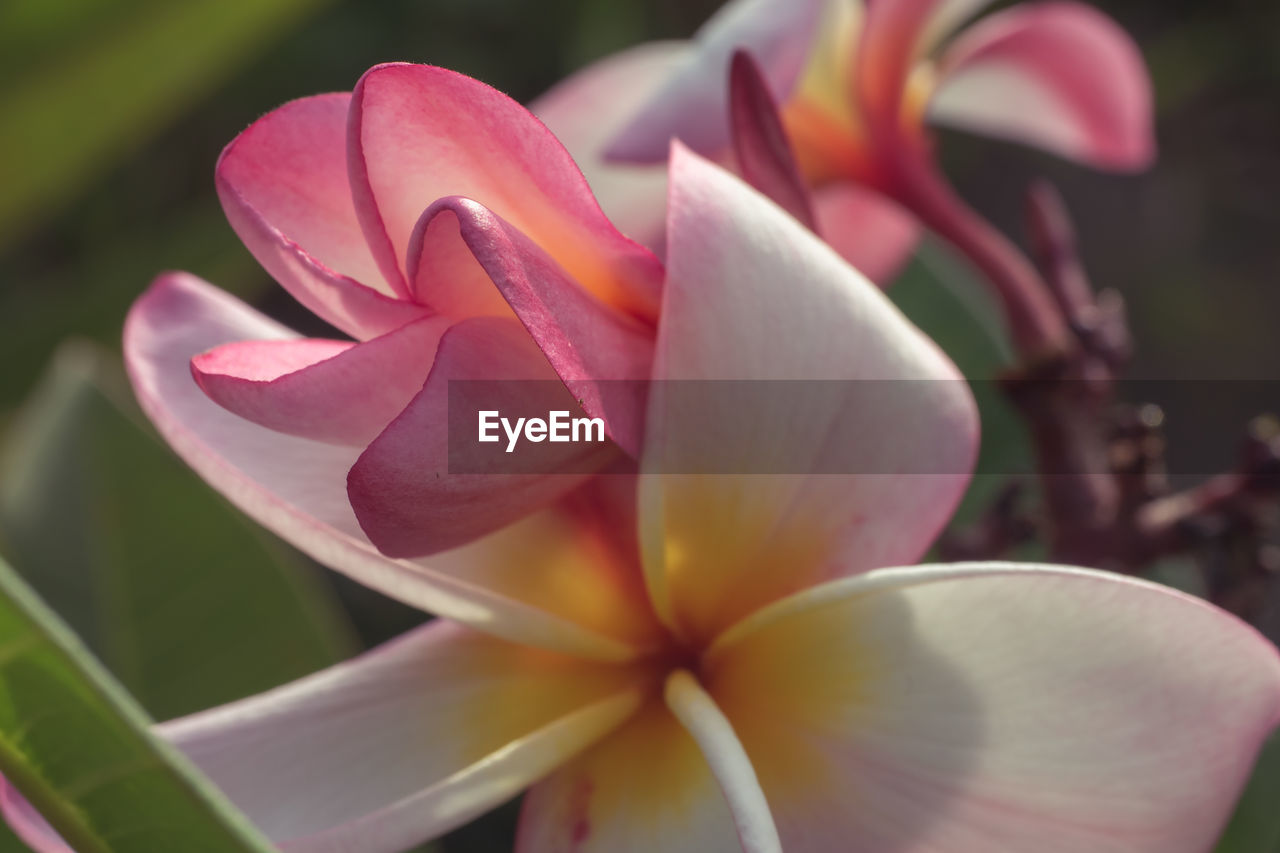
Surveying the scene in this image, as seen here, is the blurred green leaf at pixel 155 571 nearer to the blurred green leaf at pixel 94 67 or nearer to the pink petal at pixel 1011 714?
the blurred green leaf at pixel 94 67

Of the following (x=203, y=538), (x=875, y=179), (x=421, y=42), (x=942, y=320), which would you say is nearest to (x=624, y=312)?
(x=875, y=179)

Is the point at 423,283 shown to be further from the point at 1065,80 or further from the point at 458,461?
the point at 1065,80

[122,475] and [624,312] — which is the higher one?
[624,312]

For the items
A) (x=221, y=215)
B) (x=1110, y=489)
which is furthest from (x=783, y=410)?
(x=221, y=215)

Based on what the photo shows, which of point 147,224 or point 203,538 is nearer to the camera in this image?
point 203,538

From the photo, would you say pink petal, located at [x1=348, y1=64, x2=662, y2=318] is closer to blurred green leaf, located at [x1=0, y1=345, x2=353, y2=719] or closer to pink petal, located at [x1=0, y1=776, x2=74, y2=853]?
pink petal, located at [x1=0, y1=776, x2=74, y2=853]

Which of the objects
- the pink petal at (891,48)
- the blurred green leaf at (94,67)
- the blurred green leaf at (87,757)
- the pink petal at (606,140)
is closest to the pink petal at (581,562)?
the blurred green leaf at (87,757)

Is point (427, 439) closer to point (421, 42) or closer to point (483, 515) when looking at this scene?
point (483, 515)
